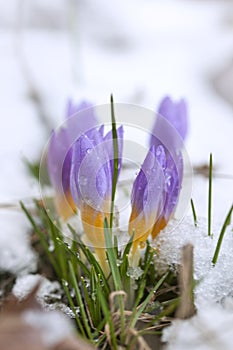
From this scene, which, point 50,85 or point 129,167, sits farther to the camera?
point 50,85

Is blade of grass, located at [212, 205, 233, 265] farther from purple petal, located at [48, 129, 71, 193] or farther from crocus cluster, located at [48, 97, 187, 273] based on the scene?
purple petal, located at [48, 129, 71, 193]

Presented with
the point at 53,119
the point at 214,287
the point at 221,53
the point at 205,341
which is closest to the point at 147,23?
the point at 221,53

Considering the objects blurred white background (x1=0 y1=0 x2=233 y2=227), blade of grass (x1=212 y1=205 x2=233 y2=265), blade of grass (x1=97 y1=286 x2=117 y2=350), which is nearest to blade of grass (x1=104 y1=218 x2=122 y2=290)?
blade of grass (x1=97 y1=286 x2=117 y2=350)

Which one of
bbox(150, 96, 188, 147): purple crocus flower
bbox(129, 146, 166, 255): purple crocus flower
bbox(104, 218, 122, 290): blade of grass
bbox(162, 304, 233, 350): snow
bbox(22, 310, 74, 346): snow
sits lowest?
bbox(162, 304, 233, 350): snow

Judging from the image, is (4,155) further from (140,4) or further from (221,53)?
(140,4)

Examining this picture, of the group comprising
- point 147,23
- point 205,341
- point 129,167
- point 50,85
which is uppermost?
point 147,23

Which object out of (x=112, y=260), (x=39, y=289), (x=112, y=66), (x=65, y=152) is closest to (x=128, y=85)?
(x=112, y=66)
